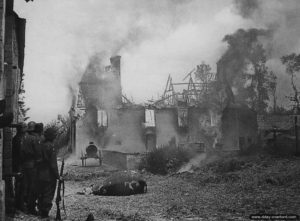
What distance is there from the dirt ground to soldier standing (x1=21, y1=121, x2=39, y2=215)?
61cm

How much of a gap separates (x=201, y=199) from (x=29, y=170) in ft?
16.2

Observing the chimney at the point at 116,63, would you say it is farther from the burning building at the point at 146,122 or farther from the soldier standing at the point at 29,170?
the soldier standing at the point at 29,170

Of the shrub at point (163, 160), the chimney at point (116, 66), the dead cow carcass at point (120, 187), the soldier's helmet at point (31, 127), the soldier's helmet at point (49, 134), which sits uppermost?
the chimney at point (116, 66)

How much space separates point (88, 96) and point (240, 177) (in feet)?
90.1

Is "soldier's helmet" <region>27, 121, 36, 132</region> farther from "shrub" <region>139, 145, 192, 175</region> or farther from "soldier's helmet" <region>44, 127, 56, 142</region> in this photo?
"shrub" <region>139, 145, 192, 175</region>

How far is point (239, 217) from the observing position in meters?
7.31

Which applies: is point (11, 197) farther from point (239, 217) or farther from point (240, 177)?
point (240, 177)

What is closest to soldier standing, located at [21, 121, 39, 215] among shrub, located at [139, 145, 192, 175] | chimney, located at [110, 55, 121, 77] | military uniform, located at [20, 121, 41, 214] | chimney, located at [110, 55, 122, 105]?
military uniform, located at [20, 121, 41, 214]

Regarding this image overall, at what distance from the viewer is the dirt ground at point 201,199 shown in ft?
25.6

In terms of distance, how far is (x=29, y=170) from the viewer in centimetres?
759

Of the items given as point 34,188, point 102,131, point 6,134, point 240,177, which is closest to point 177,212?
point 34,188

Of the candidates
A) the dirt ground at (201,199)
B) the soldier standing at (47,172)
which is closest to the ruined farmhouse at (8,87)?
the soldier standing at (47,172)

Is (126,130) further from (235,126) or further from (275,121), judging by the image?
(275,121)

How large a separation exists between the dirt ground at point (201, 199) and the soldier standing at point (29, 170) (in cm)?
61
